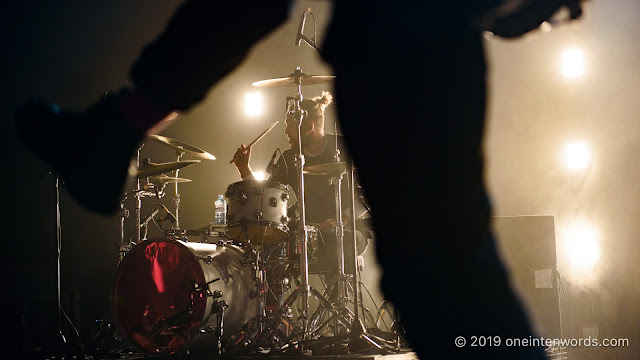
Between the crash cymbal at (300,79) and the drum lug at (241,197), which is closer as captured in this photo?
the drum lug at (241,197)

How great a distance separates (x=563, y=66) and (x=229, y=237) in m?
4.12

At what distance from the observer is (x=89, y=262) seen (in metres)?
4.30

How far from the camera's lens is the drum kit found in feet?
10.8

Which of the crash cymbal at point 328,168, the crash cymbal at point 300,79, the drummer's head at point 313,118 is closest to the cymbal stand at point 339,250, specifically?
the crash cymbal at point 328,168

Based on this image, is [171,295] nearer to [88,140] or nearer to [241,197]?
[241,197]

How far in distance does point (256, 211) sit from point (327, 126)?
2.37 meters

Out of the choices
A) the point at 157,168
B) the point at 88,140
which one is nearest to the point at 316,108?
the point at 157,168

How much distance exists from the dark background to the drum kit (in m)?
0.59

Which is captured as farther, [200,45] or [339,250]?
[339,250]

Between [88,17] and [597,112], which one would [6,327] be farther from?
[597,112]

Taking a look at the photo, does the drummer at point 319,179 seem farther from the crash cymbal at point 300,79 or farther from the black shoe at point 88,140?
the black shoe at point 88,140

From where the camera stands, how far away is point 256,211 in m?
3.72

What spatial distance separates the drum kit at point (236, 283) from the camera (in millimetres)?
3279

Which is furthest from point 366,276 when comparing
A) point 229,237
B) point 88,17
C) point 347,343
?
point 88,17
